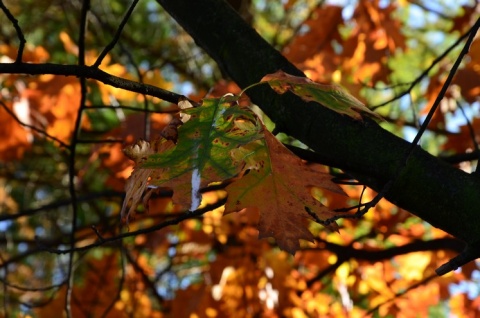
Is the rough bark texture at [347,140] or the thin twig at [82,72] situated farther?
the rough bark texture at [347,140]

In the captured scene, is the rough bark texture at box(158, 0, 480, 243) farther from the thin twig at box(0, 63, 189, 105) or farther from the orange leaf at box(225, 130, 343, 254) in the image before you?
the thin twig at box(0, 63, 189, 105)

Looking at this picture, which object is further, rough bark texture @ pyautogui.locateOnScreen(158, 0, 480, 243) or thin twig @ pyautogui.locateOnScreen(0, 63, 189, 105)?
rough bark texture @ pyautogui.locateOnScreen(158, 0, 480, 243)

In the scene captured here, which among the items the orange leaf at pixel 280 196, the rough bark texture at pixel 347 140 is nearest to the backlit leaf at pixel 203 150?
the orange leaf at pixel 280 196

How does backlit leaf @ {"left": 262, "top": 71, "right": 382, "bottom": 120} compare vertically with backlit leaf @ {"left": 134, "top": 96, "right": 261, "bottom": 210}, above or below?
above

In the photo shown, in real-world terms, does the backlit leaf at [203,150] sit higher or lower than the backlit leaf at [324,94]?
lower

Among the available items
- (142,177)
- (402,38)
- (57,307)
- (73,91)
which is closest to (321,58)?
(402,38)

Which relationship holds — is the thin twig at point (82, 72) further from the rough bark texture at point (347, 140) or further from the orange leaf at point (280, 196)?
→ the rough bark texture at point (347, 140)

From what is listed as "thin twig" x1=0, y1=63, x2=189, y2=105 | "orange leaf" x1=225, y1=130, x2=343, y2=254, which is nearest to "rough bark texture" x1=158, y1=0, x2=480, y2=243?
"orange leaf" x1=225, y1=130, x2=343, y2=254

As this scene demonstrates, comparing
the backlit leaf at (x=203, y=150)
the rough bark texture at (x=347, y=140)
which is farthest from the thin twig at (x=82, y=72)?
the rough bark texture at (x=347, y=140)

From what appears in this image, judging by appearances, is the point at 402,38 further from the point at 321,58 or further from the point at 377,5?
the point at 321,58
